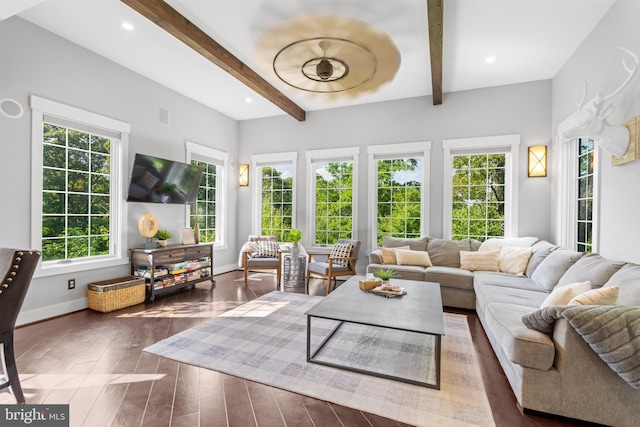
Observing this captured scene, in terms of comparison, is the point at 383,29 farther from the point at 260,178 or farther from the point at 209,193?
the point at 209,193

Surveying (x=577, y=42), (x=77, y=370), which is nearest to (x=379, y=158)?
(x=577, y=42)

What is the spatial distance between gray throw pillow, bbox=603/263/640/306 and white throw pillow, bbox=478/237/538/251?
2013 millimetres

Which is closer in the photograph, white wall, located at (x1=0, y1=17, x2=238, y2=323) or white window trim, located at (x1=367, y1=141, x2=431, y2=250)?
white wall, located at (x1=0, y1=17, x2=238, y2=323)

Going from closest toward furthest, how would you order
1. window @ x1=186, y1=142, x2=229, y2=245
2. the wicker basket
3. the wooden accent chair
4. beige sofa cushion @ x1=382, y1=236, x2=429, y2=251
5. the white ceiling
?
1. the wooden accent chair
2. the white ceiling
3. the wicker basket
4. beige sofa cushion @ x1=382, y1=236, x2=429, y2=251
5. window @ x1=186, y1=142, x2=229, y2=245

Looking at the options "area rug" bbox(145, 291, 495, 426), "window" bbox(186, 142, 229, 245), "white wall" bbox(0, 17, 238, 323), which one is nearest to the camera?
"area rug" bbox(145, 291, 495, 426)

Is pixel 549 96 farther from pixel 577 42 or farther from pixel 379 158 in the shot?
pixel 379 158

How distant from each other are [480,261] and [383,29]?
318 centimetres

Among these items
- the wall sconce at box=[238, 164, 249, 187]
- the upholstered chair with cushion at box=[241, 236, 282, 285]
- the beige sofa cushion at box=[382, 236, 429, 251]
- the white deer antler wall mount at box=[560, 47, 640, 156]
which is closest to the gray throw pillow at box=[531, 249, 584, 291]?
the white deer antler wall mount at box=[560, 47, 640, 156]

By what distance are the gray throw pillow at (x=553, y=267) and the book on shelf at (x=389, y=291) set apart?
147 centimetres

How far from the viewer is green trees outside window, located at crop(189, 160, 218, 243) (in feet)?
18.5

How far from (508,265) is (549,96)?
262 cm

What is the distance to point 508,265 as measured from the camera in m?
3.99

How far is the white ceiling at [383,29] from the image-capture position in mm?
2959

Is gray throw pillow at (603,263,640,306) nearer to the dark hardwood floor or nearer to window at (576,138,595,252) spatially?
the dark hardwood floor
